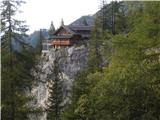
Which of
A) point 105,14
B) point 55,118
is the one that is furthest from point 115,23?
point 55,118

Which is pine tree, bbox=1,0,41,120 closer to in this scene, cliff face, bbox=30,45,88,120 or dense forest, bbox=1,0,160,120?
dense forest, bbox=1,0,160,120

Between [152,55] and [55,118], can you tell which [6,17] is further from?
[55,118]

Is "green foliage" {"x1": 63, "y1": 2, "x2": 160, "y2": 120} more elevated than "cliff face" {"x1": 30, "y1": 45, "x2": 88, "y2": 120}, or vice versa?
"green foliage" {"x1": 63, "y1": 2, "x2": 160, "y2": 120}

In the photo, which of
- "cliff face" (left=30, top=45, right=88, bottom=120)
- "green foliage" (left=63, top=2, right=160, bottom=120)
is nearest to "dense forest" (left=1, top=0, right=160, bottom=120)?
"green foliage" (left=63, top=2, right=160, bottom=120)

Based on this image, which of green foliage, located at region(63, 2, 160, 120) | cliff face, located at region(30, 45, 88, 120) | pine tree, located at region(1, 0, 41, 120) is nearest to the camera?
green foliage, located at region(63, 2, 160, 120)

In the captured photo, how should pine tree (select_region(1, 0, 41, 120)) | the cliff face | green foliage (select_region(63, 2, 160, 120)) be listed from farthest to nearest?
the cliff face → pine tree (select_region(1, 0, 41, 120)) → green foliage (select_region(63, 2, 160, 120))

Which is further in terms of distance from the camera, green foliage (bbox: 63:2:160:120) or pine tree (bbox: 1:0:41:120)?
pine tree (bbox: 1:0:41:120)

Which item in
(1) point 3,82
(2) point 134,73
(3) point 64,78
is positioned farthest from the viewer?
(3) point 64,78

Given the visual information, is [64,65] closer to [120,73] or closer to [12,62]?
[12,62]

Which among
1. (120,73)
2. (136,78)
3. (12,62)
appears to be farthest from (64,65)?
(136,78)

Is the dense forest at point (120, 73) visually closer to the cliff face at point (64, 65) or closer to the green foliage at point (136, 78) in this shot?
the green foliage at point (136, 78)

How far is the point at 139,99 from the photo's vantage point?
64.3 feet

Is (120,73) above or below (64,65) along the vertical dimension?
above

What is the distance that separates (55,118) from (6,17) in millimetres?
32755
